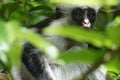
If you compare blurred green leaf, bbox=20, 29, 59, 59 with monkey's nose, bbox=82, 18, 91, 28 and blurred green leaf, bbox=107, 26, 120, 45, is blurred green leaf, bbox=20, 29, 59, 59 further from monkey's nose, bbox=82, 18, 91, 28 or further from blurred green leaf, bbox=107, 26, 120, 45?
monkey's nose, bbox=82, 18, 91, 28

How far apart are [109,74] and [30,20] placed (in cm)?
76

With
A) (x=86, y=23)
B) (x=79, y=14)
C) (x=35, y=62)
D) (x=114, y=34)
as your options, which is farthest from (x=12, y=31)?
(x=79, y=14)

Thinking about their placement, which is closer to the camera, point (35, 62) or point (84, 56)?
point (84, 56)

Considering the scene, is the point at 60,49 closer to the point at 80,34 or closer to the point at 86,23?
the point at 86,23

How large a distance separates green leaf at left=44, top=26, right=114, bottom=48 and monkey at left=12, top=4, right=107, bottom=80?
1.77 metres

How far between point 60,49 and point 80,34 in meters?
2.42

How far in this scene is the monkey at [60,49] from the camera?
253cm

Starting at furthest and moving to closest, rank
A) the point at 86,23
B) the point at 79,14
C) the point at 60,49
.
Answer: the point at 79,14
the point at 60,49
the point at 86,23

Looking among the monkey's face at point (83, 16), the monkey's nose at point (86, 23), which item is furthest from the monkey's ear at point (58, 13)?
the monkey's nose at point (86, 23)

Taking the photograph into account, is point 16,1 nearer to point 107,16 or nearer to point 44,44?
point 107,16

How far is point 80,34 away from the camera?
52 cm

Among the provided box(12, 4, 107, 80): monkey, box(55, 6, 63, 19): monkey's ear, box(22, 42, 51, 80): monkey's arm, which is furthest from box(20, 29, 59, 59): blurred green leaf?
box(55, 6, 63, 19): monkey's ear

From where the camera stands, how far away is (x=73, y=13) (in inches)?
122

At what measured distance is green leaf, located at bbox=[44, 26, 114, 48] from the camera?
0.51 meters
